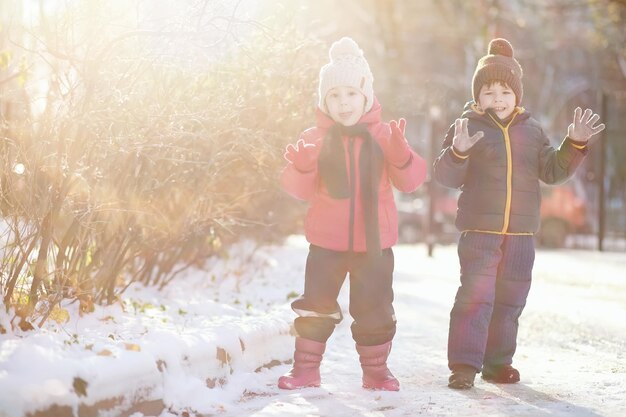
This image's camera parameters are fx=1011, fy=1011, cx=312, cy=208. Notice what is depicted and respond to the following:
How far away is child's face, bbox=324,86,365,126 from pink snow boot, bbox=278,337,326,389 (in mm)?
1180

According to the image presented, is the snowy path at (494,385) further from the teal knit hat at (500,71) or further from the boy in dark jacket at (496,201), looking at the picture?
the teal knit hat at (500,71)

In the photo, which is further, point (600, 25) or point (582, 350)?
point (600, 25)

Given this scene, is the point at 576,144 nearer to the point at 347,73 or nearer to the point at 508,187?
the point at 508,187

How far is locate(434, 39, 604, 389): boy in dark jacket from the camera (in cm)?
535

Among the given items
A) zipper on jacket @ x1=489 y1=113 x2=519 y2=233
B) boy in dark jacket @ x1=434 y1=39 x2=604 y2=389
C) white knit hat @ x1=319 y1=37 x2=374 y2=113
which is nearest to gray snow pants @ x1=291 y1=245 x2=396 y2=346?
boy in dark jacket @ x1=434 y1=39 x2=604 y2=389

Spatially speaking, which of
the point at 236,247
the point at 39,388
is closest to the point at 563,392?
the point at 39,388

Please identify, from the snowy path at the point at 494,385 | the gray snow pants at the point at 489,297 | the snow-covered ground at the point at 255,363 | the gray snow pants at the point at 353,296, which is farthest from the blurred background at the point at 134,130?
the gray snow pants at the point at 489,297

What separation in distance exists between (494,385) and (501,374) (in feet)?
0.36

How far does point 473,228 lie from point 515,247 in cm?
25

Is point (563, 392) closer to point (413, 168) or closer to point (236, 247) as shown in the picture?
point (413, 168)

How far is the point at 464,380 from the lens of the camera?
17.2ft

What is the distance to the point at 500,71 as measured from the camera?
5500mm

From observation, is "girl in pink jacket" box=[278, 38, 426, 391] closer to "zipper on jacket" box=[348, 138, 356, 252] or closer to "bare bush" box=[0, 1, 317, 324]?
"zipper on jacket" box=[348, 138, 356, 252]

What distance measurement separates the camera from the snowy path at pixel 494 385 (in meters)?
4.77
